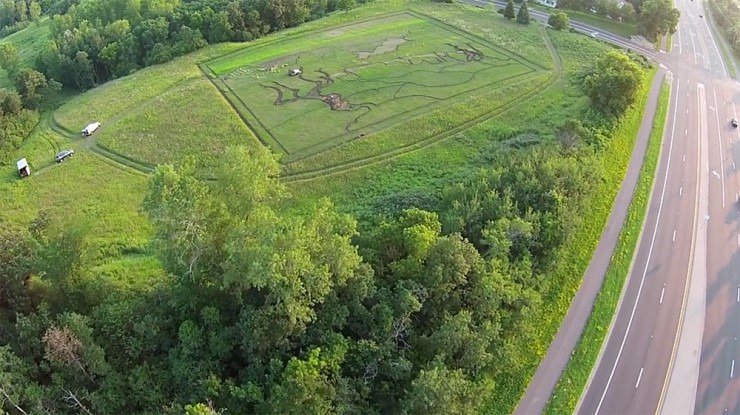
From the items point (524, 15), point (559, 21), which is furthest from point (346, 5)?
point (559, 21)

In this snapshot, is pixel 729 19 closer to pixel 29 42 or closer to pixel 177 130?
pixel 177 130

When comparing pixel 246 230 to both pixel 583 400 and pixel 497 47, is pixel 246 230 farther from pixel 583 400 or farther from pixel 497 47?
pixel 497 47

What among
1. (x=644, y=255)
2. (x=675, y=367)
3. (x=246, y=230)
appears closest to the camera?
(x=246, y=230)

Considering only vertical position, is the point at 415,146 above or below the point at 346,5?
below

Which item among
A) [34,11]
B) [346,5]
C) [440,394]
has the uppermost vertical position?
[346,5]

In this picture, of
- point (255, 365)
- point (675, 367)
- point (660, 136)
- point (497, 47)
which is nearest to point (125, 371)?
point (255, 365)

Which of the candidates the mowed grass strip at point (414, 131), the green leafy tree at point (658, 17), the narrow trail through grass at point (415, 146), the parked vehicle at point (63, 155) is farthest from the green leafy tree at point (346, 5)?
the parked vehicle at point (63, 155)

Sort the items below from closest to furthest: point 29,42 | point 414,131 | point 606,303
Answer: point 606,303 → point 414,131 → point 29,42

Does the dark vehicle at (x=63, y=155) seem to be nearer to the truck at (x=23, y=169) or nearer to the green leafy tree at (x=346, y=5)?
the truck at (x=23, y=169)
